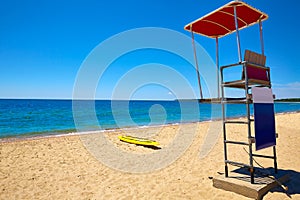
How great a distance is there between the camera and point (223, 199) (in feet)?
13.8

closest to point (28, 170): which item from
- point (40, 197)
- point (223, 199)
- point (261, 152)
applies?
point (40, 197)

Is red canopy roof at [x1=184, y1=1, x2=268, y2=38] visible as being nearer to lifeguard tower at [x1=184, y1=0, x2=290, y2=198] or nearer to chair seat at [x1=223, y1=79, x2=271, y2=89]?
lifeguard tower at [x1=184, y1=0, x2=290, y2=198]

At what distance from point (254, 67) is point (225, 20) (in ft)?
4.72

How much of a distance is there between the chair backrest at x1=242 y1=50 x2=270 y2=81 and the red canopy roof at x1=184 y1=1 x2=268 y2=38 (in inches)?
37.4

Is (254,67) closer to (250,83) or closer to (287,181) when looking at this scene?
(250,83)

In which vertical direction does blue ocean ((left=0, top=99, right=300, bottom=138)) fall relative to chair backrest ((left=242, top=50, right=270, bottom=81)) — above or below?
below

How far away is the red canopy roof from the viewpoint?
4.57 meters

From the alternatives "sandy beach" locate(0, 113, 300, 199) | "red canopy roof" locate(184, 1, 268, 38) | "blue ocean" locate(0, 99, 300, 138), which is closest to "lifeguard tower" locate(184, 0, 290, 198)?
"red canopy roof" locate(184, 1, 268, 38)

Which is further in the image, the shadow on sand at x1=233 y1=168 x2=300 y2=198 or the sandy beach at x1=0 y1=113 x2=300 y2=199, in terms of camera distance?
the sandy beach at x1=0 y1=113 x2=300 y2=199

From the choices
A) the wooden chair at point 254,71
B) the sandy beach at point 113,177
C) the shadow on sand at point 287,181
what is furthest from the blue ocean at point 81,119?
the wooden chair at point 254,71

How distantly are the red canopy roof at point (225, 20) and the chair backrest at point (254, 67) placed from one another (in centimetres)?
95

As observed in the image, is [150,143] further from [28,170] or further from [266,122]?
[266,122]

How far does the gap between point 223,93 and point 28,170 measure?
6303mm

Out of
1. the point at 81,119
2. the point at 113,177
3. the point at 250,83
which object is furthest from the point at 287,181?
the point at 81,119
